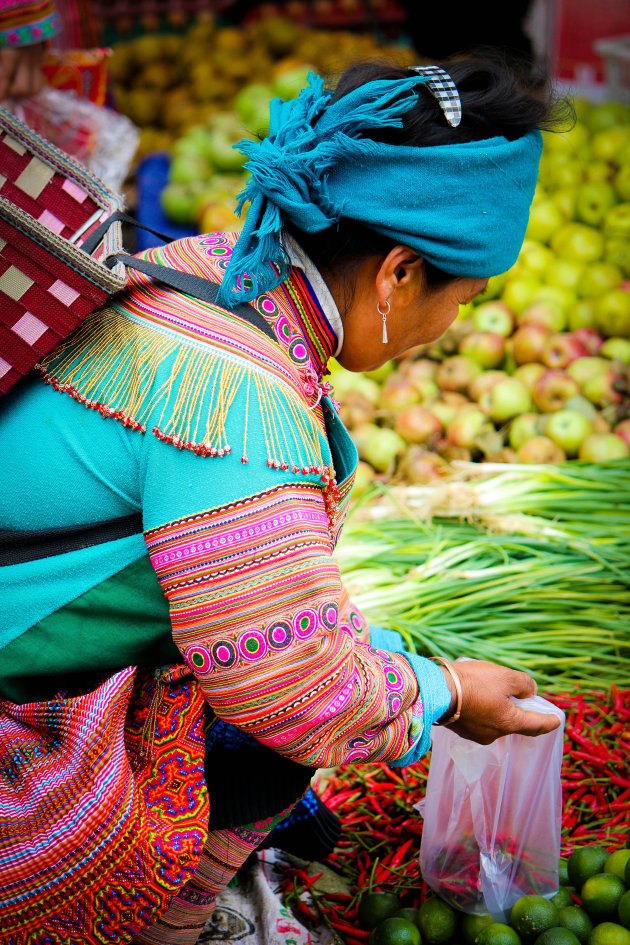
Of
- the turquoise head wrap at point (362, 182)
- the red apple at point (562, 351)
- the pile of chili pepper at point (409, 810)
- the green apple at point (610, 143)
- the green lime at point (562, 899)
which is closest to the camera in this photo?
the turquoise head wrap at point (362, 182)

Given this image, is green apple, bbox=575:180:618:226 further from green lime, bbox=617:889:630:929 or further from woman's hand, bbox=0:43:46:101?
green lime, bbox=617:889:630:929

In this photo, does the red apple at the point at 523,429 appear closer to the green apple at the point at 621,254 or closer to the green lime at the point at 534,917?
the green apple at the point at 621,254

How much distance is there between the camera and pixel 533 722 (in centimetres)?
139

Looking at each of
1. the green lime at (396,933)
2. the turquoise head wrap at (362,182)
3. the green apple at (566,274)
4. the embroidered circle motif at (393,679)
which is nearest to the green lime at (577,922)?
the green lime at (396,933)

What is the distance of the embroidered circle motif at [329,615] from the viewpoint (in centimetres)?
111

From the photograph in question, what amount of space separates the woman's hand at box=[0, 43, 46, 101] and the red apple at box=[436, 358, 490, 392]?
190 cm

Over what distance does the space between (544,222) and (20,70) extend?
2.22m

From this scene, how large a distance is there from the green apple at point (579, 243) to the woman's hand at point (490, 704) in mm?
2565

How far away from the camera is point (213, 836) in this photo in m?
1.42

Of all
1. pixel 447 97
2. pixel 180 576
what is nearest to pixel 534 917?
pixel 180 576

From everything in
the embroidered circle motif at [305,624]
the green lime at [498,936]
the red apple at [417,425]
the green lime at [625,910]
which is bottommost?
the red apple at [417,425]

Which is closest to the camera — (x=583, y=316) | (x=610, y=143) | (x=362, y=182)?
(x=362, y=182)

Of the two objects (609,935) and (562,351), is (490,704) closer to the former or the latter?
(609,935)

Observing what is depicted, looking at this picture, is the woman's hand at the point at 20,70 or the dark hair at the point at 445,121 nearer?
the dark hair at the point at 445,121
